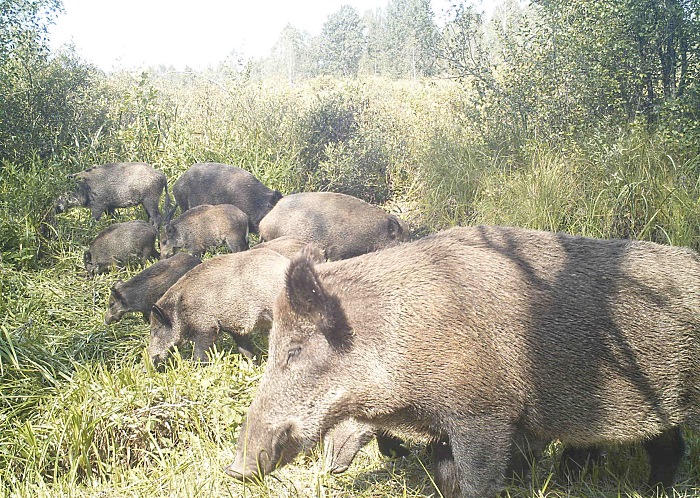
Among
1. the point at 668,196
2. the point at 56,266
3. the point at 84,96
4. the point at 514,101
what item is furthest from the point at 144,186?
the point at 668,196

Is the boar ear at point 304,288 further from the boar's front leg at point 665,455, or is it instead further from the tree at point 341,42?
the tree at point 341,42

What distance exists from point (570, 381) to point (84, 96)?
31.6 feet

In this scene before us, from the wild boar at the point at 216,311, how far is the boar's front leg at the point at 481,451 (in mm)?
2779

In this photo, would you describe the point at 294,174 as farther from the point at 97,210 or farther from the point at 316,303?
the point at 316,303

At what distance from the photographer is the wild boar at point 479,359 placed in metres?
2.66

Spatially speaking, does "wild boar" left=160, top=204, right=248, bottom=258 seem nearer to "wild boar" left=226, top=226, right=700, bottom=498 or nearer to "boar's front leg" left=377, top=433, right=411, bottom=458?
"boar's front leg" left=377, top=433, right=411, bottom=458

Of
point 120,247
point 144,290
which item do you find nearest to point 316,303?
point 144,290

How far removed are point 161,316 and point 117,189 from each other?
3935 mm

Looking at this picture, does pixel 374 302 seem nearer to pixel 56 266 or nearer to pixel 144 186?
pixel 56 266

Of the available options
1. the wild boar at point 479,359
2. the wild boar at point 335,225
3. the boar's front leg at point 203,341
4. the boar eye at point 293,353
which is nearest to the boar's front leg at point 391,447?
the wild boar at point 479,359

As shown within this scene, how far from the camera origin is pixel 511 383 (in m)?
2.70

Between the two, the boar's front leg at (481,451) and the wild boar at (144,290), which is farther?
the wild boar at (144,290)

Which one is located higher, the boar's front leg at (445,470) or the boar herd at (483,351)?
the boar herd at (483,351)

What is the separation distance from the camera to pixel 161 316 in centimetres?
520
